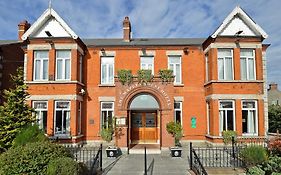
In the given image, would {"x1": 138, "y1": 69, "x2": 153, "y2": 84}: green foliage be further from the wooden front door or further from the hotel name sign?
the wooden front door

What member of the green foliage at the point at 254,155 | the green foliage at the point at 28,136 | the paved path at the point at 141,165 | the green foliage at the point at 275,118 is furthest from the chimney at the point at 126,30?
the green foliage at the point at 275,118

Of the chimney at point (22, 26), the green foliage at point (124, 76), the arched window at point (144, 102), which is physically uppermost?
the chimney at point (22, 26)

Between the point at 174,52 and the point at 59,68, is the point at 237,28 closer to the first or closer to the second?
the point at 174,52

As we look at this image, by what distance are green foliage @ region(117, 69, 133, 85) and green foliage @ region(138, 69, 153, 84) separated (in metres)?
0.64

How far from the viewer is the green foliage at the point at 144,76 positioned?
17.0m

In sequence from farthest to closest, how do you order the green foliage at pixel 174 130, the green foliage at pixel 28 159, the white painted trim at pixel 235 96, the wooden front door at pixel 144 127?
the wooden front door at pixel 144 127 → the white painted trim at pixel 235 96 → the green foliage at pixel 174 130 → the green foliage at pixel 28 159

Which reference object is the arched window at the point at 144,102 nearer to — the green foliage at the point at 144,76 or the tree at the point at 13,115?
the green foliage at the point at 144,76

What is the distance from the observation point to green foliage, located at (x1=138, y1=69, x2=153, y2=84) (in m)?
17.0

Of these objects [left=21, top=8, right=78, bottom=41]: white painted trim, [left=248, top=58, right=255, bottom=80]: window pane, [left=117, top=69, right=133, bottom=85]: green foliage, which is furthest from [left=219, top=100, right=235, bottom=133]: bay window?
[left=21, top=8, right=78, bottom=41]: white painted trim

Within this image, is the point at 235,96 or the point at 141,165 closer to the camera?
the point at 141,165

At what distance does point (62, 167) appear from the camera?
754 cm

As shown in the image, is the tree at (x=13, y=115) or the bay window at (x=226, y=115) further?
the bay window at (x=226, y=115)

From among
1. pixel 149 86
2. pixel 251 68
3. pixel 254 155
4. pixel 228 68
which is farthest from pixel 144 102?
pixel 251 68

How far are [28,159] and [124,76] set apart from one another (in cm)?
998
